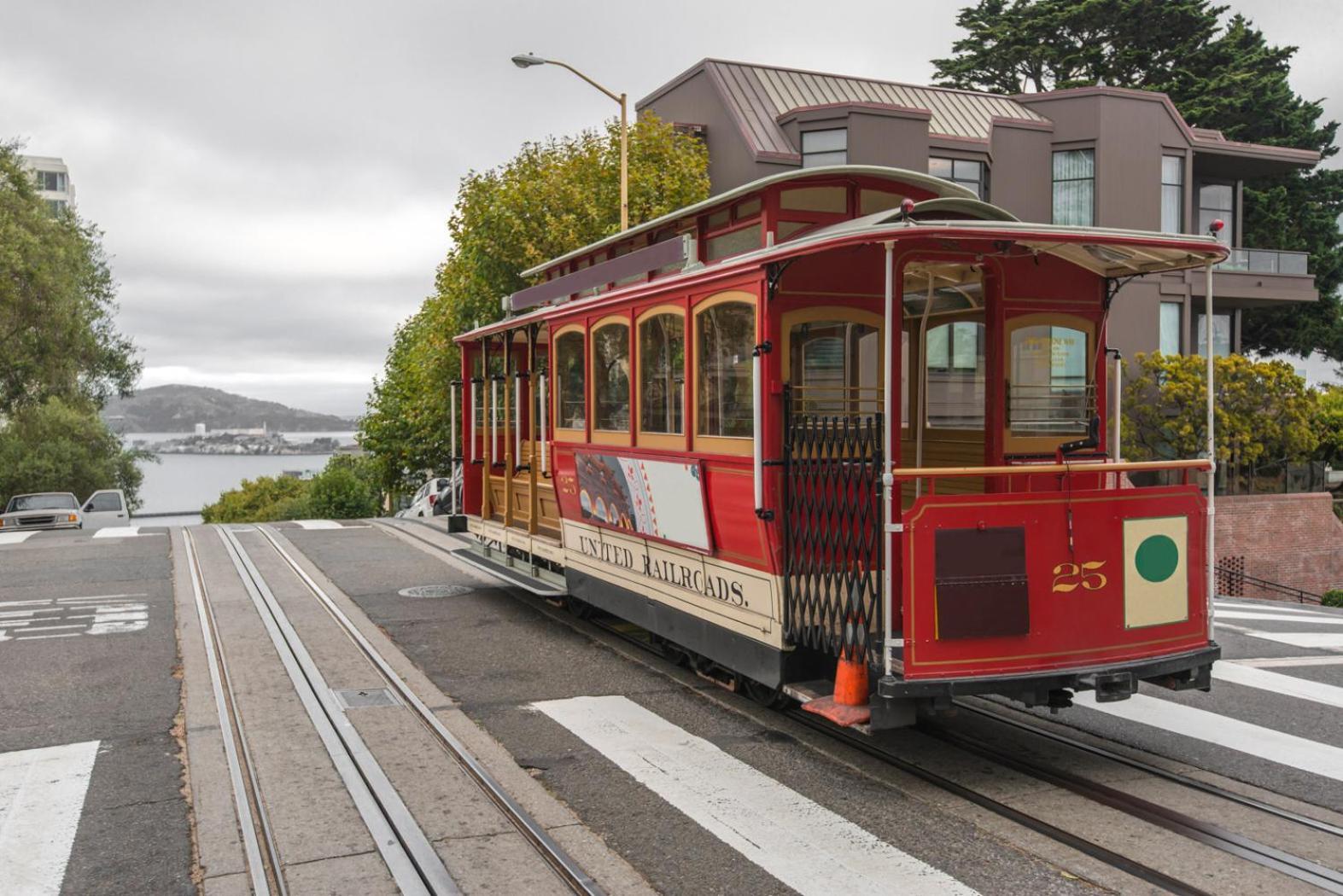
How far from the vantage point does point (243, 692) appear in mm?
8672

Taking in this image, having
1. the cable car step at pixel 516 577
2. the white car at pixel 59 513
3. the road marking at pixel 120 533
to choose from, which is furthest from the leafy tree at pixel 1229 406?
the white car at pixel 59 513

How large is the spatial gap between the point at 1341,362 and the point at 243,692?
44831 millimetres

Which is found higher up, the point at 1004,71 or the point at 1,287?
the point at 1004,71

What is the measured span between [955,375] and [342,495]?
145 feet

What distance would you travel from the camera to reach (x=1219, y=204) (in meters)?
35.3

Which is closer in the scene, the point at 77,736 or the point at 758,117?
the point at 77,736

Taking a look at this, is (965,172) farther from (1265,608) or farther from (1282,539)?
(1265,608)

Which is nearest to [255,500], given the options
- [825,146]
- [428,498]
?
[428,498]

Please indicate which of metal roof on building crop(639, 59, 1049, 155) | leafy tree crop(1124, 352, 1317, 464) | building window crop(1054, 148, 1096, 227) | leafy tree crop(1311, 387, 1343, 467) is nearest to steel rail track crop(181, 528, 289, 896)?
leafy tree crop(1124, 352, 1317, 464)

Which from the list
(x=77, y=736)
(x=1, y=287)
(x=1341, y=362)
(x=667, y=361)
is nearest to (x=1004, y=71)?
(x=1341, y=362)

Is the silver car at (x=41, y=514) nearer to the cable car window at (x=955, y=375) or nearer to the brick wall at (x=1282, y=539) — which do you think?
the cable car window at (x=955, y=375)

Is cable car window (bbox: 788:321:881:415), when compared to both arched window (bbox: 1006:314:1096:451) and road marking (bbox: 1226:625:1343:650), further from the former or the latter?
road marking (bbox: 1226:625:1343:650)

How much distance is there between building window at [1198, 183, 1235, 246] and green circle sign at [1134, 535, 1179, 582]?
31.6m

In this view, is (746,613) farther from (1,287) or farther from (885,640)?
(1,287)
